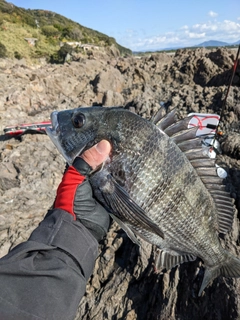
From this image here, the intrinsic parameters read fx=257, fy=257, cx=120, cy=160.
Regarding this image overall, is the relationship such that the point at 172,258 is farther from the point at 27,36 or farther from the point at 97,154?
the point at 27,36

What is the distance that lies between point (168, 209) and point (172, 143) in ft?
1.59

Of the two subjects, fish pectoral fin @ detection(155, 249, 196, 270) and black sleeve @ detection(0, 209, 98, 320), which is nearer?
black sleeve @ detection(0, 209, 98, 320)

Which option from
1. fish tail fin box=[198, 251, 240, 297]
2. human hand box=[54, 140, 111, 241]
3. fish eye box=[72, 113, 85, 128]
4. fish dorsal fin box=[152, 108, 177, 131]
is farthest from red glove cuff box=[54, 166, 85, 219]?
fish tail fin box=[198, 251, 240, 297]

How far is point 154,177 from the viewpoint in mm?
1835

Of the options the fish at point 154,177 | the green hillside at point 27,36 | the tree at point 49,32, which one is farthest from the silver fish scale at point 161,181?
the tree at point 49,32

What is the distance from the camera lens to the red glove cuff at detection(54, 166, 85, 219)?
178 cm

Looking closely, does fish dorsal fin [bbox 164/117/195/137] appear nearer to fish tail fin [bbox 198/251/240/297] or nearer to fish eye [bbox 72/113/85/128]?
fish eye [bbox 72/113/85/128]

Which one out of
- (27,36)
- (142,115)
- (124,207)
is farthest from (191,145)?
(27,36)

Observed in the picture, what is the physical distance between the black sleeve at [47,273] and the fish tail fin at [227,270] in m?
1.15

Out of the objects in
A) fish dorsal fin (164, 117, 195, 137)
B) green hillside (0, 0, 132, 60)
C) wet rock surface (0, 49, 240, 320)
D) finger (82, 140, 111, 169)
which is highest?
green hillside (0, 0, 132, 60)

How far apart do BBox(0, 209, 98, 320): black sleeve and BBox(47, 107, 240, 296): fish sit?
15.4 inches

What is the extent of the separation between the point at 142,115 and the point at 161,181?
16.3 feet

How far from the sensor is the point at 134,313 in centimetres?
276

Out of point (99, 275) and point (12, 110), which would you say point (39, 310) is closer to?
point (99, 275)
